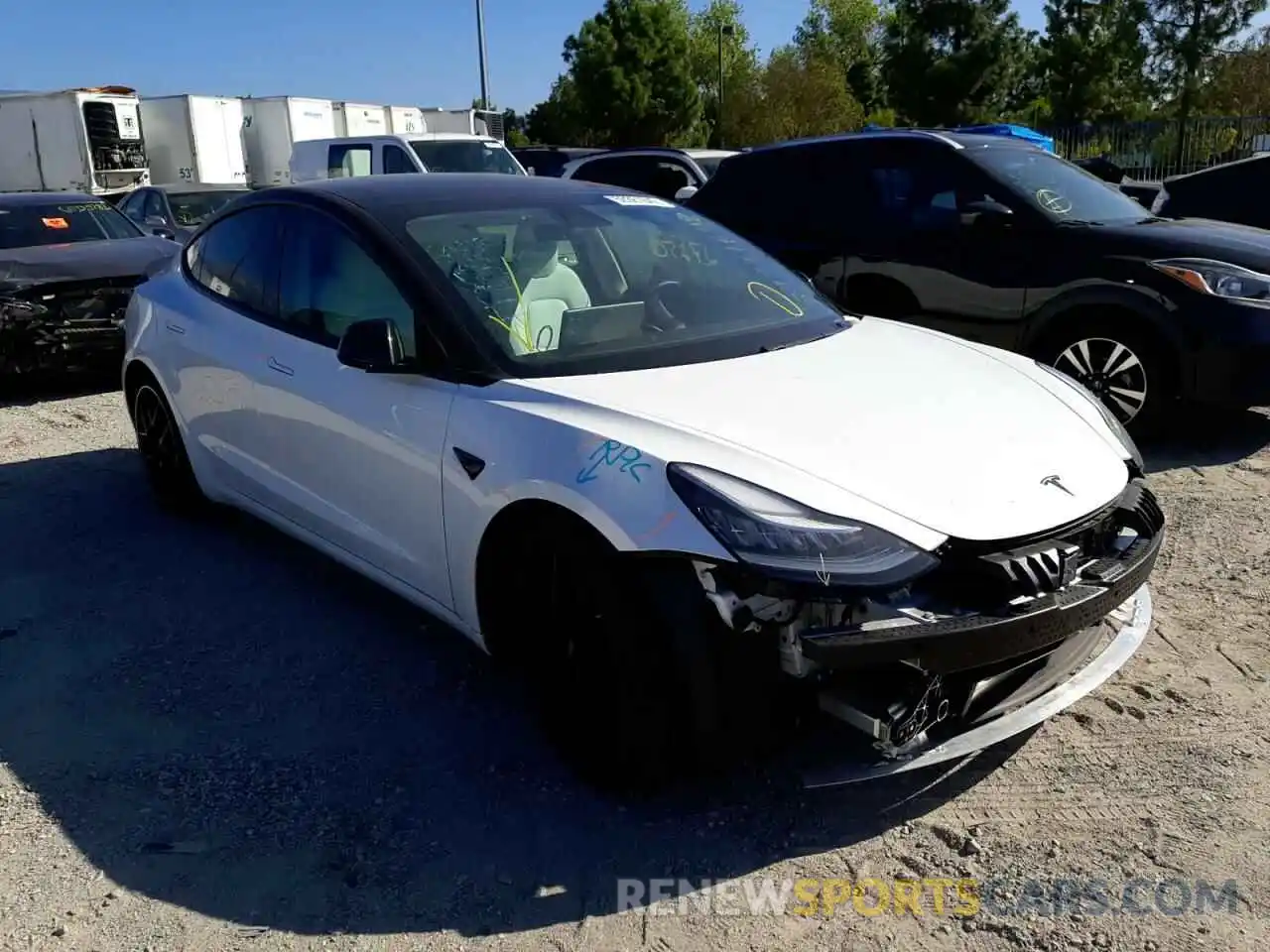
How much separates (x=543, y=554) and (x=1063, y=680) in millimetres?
1393

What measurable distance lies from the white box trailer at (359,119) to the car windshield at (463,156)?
11920 millimetres

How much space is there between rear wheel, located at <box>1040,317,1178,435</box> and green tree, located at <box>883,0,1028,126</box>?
34978 millimetres

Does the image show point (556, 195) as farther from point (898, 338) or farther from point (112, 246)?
point (112, 246)

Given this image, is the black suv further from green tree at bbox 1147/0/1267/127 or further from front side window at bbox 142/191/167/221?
green tree at bbox 1147/0/1267/127

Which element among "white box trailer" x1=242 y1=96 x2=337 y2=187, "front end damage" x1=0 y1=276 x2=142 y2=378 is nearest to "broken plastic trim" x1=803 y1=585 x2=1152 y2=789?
"front end damage" x1=0 y1=276 x2=142 y2=378

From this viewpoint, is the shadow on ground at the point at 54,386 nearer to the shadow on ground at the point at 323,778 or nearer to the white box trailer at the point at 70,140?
the shadow on ground at the point at 323,778

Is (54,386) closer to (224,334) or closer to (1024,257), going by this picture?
(224,334)

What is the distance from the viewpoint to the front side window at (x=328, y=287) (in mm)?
3500

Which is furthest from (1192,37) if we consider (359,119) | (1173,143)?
(359,119)

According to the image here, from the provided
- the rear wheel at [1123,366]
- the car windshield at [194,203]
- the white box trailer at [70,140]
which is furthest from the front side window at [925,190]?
the white box trailer at [70,140]

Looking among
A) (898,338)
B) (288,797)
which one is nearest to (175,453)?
(288,797)

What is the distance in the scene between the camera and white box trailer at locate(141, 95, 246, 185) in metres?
22.3

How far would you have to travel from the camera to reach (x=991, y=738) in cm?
265

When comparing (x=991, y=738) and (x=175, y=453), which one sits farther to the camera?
(x=175, y=453)
